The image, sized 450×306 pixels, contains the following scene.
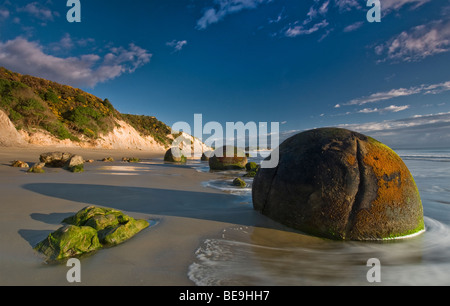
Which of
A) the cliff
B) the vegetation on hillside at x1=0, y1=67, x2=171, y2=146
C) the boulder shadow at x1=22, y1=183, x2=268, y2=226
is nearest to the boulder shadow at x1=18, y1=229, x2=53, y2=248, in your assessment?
the boulder shadow at x1=22, y1=183, x2=268, y2=226

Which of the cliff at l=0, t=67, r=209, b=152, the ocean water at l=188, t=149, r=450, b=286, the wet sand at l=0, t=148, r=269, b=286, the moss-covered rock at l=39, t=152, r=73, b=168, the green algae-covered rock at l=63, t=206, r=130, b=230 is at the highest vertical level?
the cliff at l=0, t=67, r=209, b=152

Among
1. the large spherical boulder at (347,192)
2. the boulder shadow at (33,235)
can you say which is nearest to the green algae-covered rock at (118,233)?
the boulder shadow at (33,235)

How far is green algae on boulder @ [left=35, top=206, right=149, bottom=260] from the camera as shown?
2.05 metres

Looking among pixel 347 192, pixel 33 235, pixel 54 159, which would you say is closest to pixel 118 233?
pixel 33 235

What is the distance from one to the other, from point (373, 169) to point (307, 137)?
0.97 m

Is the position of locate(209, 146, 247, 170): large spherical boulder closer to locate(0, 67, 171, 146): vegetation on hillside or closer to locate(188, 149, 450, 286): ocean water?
locate(188, 149, 450, 286): ocean water

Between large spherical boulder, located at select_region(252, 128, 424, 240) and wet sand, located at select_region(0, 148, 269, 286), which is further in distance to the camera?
large spherical boulder, located at select_region(252, 128, 424, 240)

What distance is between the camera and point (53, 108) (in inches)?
942

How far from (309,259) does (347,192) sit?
1.02 meters

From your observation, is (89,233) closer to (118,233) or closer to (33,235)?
(118,233)

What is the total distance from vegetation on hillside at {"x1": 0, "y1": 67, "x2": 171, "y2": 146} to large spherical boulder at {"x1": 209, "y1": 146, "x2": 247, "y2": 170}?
1513 cm

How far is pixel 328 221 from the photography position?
2826 mm

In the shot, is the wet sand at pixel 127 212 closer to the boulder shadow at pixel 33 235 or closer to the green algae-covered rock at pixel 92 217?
the boulder shadow at pixel 33 235
